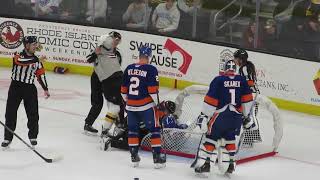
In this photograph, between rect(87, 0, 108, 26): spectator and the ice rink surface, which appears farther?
rect(87, 0, 108, 26): spectator

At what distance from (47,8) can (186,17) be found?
8.46 feet

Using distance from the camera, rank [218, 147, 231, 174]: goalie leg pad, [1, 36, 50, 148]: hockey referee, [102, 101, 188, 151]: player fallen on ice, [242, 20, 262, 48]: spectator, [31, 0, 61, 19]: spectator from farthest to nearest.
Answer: [31, 0, 61, 19]: spectator → [242, 20, 262, 48]: spectator → [102, 101, 188, 151]: player fallen on ice → [1, 36, 50, 148]: hockey referee → [218, 147, 231, 174]: goalie leg pad

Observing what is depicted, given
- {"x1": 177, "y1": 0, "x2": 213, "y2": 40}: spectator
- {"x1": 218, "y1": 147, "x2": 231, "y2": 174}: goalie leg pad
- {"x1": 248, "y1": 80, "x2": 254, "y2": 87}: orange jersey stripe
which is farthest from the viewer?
{"x1": 177, "y1": 0, "x2": 213, "y2": 40}: spectator

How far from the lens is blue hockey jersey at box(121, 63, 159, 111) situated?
7.13 meters

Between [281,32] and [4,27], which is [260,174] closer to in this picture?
[281,32]

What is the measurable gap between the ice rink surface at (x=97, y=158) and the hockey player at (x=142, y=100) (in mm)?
213

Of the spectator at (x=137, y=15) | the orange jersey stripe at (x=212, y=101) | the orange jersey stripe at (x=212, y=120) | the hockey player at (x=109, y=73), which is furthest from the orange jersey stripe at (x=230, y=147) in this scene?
the spectator at (x=137, y=15)

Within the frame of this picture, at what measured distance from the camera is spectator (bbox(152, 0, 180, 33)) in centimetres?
1149

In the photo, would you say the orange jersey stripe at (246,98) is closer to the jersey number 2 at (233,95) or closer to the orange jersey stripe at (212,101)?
the jersey number 2 at (233,95)

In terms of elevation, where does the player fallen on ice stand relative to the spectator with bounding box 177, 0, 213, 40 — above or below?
below

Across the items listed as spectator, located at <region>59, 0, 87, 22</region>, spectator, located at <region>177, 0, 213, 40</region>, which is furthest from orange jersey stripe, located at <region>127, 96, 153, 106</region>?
spectator, located at <region>59, 0, 87, 22</region>

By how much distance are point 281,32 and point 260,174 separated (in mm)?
3543

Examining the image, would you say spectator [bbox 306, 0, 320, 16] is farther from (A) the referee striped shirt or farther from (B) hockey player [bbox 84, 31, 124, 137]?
(A) the referee striped shirt

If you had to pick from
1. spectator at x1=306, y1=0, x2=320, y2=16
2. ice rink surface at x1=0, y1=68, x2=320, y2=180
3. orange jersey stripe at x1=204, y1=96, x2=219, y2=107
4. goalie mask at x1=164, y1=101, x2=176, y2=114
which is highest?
spectator at x1=306, y1=0, x2=320, y2=16
